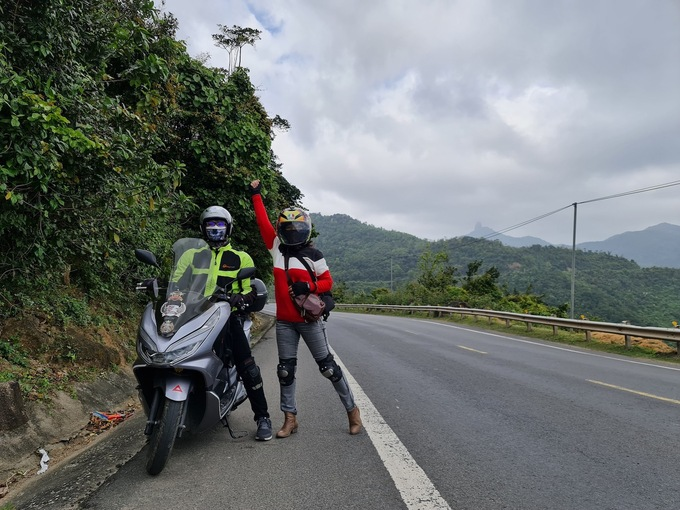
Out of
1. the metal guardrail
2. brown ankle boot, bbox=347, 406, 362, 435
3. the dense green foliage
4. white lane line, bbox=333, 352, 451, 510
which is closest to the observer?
white lane line, bbox=333, 352, 451, 510

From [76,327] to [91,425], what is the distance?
187 centimetres

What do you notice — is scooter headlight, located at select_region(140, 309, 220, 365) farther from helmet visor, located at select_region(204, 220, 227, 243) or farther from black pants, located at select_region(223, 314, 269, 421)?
helmet visor, located at select_region(204, 220, 227, 243)

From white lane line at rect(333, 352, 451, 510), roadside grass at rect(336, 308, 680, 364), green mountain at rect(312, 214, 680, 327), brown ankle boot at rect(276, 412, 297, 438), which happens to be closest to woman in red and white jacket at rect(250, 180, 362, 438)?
brown ankle boot at rect(276, 412, 297, 438)

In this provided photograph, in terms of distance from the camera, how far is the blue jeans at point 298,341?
4367 millimetres

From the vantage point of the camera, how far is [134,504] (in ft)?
9.83

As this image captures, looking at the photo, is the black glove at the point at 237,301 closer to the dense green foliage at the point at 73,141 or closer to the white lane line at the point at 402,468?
the dense green foliage at the point at 73,141

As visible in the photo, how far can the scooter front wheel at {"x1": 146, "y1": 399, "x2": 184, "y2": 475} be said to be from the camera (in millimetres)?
3314

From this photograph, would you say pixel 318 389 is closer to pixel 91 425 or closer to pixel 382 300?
pixel 91 425

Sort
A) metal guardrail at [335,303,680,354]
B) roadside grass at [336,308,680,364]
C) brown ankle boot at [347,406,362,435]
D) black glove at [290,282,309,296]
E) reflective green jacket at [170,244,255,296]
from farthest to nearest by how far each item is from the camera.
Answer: roadside grass at [336,308,680,364], metal guardrail at [335,303,680,354], brown ankle boot at [347,406,362,435], black glove at [290,282,309,296], reflective green jacket at [170,244,255,296]

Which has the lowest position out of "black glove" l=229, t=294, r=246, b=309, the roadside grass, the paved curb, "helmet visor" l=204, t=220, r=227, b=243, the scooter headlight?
the paved curb

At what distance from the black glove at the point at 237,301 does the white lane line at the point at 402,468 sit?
1685 mm

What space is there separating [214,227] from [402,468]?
256 cm

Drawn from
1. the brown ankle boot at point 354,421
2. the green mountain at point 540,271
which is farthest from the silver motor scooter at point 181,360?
the green mountain at point 540,271

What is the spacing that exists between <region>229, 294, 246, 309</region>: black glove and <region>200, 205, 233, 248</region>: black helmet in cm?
56
